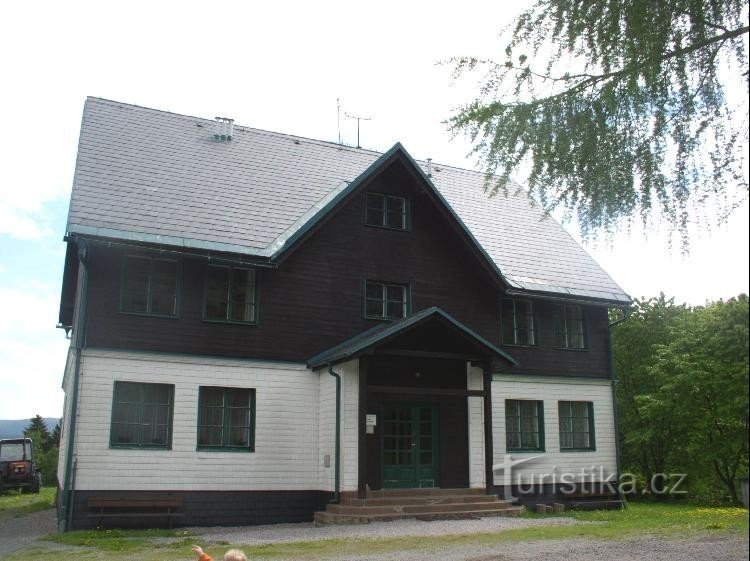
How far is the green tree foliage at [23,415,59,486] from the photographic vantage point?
43.0m

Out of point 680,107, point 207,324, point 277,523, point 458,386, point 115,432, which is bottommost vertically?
point 277,523

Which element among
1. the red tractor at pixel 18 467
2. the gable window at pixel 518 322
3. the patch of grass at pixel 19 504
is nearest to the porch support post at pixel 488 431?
the gable window at pixel 518 322

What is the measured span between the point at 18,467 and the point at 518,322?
21.6m

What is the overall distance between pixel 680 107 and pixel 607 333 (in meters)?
14.2

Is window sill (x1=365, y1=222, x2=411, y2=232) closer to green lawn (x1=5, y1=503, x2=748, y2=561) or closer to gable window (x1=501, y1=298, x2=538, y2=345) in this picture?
gable window (x1=501, y1=298, x2=538, y2=345)

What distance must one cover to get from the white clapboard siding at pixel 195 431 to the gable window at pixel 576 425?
7401 millimetres

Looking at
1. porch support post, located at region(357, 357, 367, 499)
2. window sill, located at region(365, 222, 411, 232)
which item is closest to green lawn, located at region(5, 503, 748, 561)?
porch support post, located at region(357, 357, 367, 499)

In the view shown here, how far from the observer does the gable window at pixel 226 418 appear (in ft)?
52.5

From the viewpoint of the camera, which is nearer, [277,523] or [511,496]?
[277,523]

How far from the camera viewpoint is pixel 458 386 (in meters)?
18.2

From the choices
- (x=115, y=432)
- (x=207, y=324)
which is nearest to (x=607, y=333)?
(x=207, y=324)

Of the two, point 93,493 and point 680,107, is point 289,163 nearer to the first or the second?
point 93,493

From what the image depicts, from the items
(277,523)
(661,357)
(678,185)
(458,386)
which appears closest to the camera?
(678,185)

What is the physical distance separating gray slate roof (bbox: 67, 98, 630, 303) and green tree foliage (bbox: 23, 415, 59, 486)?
2480 cm
